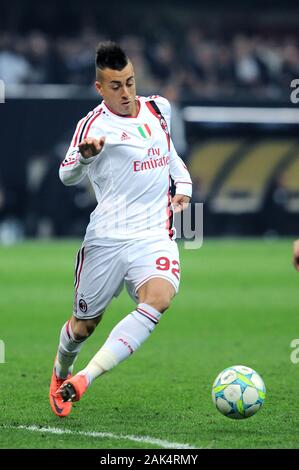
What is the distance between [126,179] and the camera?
6875 mm

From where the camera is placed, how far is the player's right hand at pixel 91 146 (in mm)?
6246

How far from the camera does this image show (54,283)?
15.2 m

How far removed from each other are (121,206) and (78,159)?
533 mm

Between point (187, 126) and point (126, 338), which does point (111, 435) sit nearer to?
point (126, 338)

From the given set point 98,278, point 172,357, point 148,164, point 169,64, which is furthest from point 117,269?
point 169,64

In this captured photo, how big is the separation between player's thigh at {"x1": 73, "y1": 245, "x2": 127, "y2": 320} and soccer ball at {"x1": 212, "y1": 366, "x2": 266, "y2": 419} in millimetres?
892

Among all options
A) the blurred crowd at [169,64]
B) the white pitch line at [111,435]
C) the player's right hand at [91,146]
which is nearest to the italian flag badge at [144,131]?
the player's right hand at [91,146]

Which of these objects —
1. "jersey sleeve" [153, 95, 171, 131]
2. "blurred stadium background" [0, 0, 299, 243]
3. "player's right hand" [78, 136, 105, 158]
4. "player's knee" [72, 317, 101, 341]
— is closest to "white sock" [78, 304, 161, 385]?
"player's knee" [72, 317, 101, 341]

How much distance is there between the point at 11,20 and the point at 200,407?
A: 20.9 metres

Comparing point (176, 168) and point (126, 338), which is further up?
point (176, 168)

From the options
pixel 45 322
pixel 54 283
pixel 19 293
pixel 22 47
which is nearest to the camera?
pixel 45 322

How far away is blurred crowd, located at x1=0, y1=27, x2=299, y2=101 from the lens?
74.7ft
